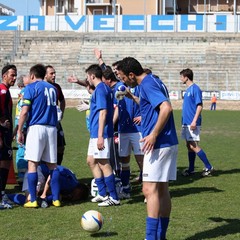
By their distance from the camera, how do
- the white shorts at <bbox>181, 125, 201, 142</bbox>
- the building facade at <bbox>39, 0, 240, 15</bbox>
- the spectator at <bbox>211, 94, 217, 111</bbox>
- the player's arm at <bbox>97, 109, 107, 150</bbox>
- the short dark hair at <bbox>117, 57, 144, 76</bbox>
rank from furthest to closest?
the building facade at <bbox>39, 0, 240, 15</bbox> → the spectator at <bbox>211, 94, 217, 111</bbox> → the white shorts at <bbox>181, 125, 201, 142</bbox> → the player's arm at <bbox>97, 109, 107, 150</bbox> → the short dark hair at <bbox>117, 57, 144, 76</bbox>

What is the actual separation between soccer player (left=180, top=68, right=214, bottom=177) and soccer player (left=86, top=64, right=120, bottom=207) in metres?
3.17

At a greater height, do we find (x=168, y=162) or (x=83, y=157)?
(x=168, y=162)

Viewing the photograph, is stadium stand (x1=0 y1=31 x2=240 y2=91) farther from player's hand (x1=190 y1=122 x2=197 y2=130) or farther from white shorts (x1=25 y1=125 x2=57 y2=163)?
white shorts (x1=25 y1=125 x2=57 y2=163)

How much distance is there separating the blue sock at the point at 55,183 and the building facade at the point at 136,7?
5537cm

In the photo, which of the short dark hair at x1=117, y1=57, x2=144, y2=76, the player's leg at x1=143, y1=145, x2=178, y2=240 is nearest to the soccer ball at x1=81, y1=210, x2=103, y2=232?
the player's leg at x1=143, y1=145, x2=178, y2=240

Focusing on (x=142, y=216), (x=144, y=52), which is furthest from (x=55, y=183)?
(x=144, y=52)

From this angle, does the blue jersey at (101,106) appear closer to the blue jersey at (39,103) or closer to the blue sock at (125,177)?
the blue jersey at (39,103)

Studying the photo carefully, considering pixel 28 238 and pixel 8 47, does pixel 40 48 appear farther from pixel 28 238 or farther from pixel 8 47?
pixel 28 238

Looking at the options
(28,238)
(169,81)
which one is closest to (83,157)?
(28,238)

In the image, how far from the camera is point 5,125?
27.9ft

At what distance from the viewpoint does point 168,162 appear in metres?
6.33

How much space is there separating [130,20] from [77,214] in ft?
167

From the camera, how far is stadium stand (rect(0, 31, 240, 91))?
4728 cm

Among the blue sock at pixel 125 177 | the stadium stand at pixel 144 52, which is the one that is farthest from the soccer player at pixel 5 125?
the stadium stand at pixel 144 52
